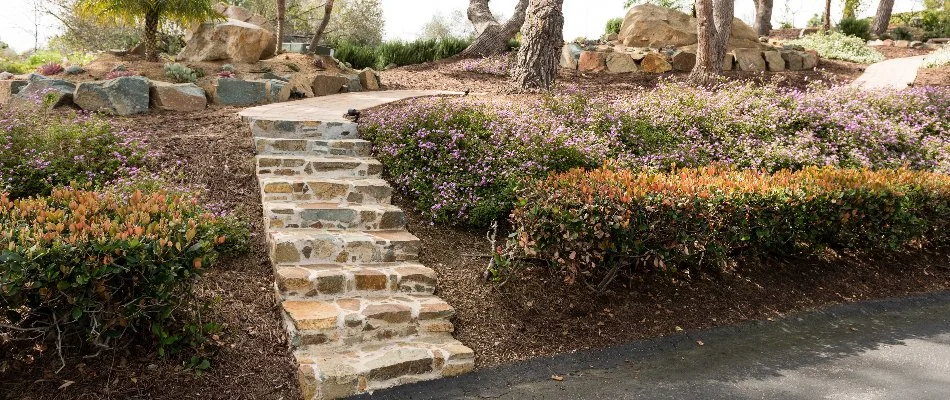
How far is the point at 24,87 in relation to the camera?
7938 millimetres

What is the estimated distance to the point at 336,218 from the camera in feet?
17.3

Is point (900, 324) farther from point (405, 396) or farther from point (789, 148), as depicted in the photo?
point (405, 396)

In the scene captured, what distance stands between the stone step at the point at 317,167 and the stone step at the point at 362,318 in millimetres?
2009

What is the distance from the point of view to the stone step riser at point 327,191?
5.56m

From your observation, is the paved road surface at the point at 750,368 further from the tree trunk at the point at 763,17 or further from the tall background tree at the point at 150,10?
the tree trunk at the point at 763,17

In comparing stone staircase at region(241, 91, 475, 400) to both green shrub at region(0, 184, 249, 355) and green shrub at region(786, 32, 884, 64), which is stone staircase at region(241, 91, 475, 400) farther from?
green shrub at region(786, 32, 884, 64)

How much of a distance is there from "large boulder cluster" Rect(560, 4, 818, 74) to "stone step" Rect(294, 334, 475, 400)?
10.2 metres

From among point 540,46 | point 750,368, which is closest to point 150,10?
point 540,46

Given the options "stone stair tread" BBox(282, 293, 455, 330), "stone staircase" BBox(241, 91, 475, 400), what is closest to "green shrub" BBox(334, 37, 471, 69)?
"stone staircase" BBox(241, 91, 475, 400)

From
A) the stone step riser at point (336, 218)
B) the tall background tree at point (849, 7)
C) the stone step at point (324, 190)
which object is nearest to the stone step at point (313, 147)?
the stone step at point (324, 190)

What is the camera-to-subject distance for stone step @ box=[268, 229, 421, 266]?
4.70 metres

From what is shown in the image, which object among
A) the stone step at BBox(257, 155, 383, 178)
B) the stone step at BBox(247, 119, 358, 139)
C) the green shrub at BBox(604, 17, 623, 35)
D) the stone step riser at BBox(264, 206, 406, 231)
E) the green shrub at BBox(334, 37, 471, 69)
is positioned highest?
the green shrub at BBox(604, 17, 623, 35)

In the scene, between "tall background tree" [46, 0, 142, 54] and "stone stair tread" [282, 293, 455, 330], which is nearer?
"stone stair tread" [282, 293, 455, 330]

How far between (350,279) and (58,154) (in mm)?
3287
